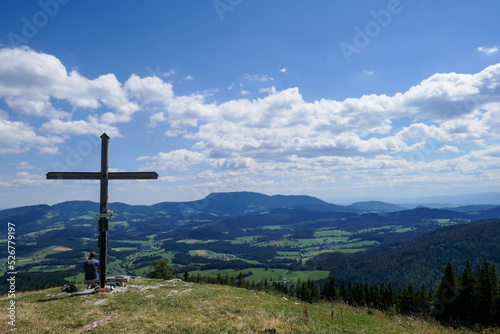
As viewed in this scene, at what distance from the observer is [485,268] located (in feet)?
107

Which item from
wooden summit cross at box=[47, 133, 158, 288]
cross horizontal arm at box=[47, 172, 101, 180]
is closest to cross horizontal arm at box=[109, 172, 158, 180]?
wooden summit cross at box=[47, 133, 158, 288]

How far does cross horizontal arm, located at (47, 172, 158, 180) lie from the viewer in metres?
17.4

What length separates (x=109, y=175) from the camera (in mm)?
17938

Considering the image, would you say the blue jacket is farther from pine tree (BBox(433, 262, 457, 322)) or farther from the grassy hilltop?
pine tree (BBox(433, 262, 457, 322))

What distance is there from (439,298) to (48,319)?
49.9m

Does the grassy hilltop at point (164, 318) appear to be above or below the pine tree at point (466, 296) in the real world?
above

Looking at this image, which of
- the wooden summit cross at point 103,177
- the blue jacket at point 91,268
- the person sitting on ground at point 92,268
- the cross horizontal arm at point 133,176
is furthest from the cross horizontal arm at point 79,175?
the blue jacket at point 91,268

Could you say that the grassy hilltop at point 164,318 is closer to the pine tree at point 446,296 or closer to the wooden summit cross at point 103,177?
the wooden summit cross at point 103,177

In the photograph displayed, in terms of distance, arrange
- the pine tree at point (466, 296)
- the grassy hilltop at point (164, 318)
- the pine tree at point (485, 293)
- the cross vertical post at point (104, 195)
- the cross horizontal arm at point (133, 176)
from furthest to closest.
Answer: the pine tree at point (466, 296) → the pine tree at point (485, 293) → the cross horizontal arm at point (133, 176) → the cross vertical post at point (104, 195) → the grassy hilltop at point (164, 318)

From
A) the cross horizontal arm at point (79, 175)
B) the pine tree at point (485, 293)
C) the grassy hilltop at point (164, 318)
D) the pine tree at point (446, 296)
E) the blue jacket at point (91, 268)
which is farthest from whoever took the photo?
the pine tree at point (446, 296)

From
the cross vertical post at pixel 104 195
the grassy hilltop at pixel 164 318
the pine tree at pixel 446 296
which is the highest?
the cross vertical post at pixel 104 195

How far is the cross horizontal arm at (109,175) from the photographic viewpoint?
17.4 metres

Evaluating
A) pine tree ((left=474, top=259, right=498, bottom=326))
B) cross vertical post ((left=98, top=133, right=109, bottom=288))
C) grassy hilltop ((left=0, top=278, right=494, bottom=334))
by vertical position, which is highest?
cross vertical post ((left=98, top=133, right=109, bottom=288))

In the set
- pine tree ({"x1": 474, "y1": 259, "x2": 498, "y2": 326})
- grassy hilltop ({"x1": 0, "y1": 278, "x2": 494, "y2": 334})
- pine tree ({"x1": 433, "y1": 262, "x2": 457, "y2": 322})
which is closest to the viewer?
grassy hilltop ({"x1": 0, "y1": 278, "x2": 494, "y2": 334})
